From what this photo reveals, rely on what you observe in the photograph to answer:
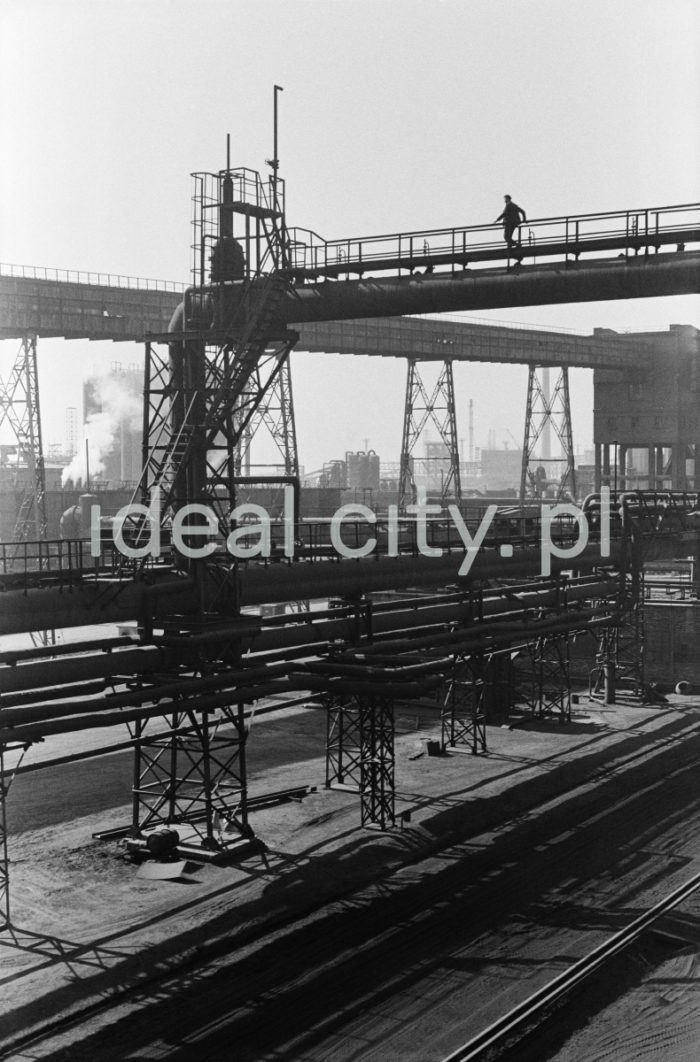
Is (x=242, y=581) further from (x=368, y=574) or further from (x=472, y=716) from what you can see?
(x=472, y=716)

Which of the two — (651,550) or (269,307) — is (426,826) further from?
(651,550)

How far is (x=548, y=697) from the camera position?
36.9 meters

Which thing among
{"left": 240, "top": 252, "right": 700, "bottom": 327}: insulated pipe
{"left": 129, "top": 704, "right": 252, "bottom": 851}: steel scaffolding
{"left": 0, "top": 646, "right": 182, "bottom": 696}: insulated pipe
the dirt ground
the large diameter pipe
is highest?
{"left": 240, "top": 252, "right": 700, "bottom": 327}: insulated pipe

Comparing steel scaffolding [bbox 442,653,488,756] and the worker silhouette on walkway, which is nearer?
the worker silhouette on walkway

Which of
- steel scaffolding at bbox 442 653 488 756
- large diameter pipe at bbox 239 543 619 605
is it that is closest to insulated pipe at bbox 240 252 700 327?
large diameter pipe at bbox 239 543 619 605

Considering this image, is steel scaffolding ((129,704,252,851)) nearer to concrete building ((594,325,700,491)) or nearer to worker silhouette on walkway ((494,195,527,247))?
worker silhouette on walkway ((494,195,527,247))

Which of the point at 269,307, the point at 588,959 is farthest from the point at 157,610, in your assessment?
the point at 588,959

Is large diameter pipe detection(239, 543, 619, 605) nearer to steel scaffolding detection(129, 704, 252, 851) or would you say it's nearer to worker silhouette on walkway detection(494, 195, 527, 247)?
steel scaffolding detection(129, 704, 252, 851)

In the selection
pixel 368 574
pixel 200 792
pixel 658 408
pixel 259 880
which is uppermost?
pixel 658 408

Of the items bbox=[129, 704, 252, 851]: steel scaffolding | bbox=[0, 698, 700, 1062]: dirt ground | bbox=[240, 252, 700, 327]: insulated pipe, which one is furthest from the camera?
bbox=[240, 252, 700, 327]: insulated pipe

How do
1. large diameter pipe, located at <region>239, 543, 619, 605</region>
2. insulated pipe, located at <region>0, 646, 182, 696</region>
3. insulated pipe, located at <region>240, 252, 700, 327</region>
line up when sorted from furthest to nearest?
insulated pipe, located at <region>240, 252, 700, 327</region>, large diameter pipe, located at <region>239, 543, 619, 605</region>, insulated pipe, located at <region>0, 646, 182, 696</region>

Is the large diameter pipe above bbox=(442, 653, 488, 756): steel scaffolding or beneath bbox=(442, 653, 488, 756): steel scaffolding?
above

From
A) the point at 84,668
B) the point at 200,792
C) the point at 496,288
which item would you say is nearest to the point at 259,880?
the point at 200,792

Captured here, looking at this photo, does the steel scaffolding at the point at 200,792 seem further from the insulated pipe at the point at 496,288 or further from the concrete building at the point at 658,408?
the concrete building at the point at 658,408
